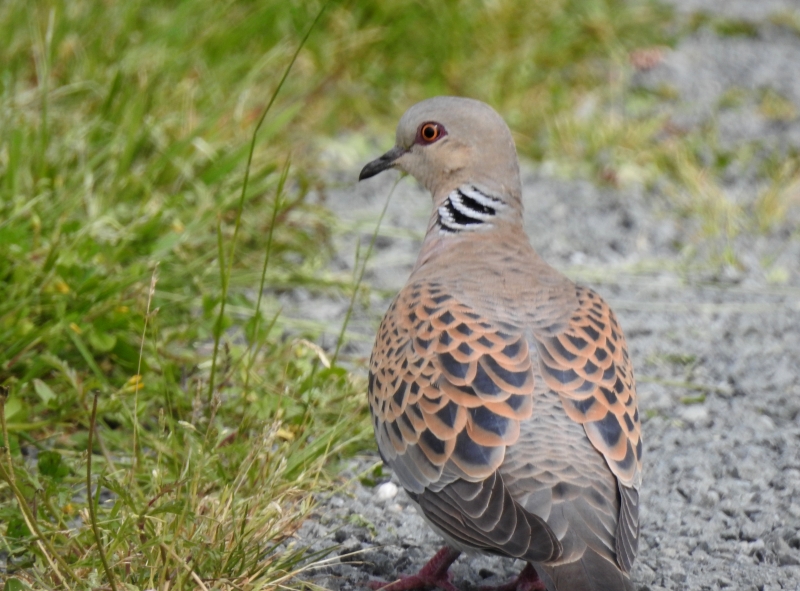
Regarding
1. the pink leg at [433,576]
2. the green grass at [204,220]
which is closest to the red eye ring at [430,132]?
the green grass at [204,220]

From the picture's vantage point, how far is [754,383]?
14.0 ft

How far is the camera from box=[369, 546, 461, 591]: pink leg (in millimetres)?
3047

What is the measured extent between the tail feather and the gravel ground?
1.67 feet

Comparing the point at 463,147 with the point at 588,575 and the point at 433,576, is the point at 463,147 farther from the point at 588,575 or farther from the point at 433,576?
the point at 588,575

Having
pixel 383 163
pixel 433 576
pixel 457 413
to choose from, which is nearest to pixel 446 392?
pixel 457 413

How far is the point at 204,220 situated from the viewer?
4.59 metres

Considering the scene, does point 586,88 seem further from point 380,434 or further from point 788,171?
point 380,434

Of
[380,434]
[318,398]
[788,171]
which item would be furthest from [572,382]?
[788,171]

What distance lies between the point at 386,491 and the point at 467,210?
1000 mm

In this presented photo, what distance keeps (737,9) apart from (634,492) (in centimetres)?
728

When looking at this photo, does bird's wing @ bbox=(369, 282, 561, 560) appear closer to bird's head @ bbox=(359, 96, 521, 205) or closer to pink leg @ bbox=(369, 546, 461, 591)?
pink leg @ bbox=(369, 546, 461, 591)

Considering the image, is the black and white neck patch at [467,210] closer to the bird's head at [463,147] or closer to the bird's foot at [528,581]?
the bird's head at [463,147]

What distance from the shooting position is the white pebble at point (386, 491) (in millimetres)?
3562

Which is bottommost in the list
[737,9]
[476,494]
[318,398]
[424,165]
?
[737,9]
